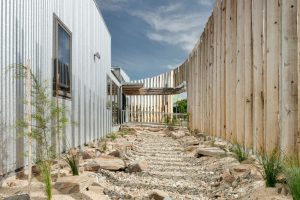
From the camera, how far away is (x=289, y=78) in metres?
3.53

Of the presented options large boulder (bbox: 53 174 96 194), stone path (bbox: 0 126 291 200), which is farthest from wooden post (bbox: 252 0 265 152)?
large boulder (bbox: 53 174 96 194)

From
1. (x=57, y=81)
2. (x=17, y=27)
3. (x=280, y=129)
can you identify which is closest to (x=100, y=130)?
(x=57, y=81)

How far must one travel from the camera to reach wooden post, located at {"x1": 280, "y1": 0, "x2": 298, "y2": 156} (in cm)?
348

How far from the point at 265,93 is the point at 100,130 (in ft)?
25.6

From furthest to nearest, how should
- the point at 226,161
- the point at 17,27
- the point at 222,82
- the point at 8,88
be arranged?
the point at 222,82 < the point at 226,161 < the point at 17,27 < the point at 8,88

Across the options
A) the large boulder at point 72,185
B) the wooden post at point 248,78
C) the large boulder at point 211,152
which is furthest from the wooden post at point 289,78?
the large boulder at point 211,152

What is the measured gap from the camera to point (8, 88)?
404cm

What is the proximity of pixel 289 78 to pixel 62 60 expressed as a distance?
4.26m

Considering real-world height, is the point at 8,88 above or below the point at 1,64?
below

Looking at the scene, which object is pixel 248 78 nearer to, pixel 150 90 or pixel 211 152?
pixel 211 152

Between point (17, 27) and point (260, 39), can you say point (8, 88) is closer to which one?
point (17, 27)

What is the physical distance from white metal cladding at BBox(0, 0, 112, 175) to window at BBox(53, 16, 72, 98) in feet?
0.65

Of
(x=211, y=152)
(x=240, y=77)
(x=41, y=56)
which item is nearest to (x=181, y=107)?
(x=211, y=152)

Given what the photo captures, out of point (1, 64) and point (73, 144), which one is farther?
point (73, 144)
